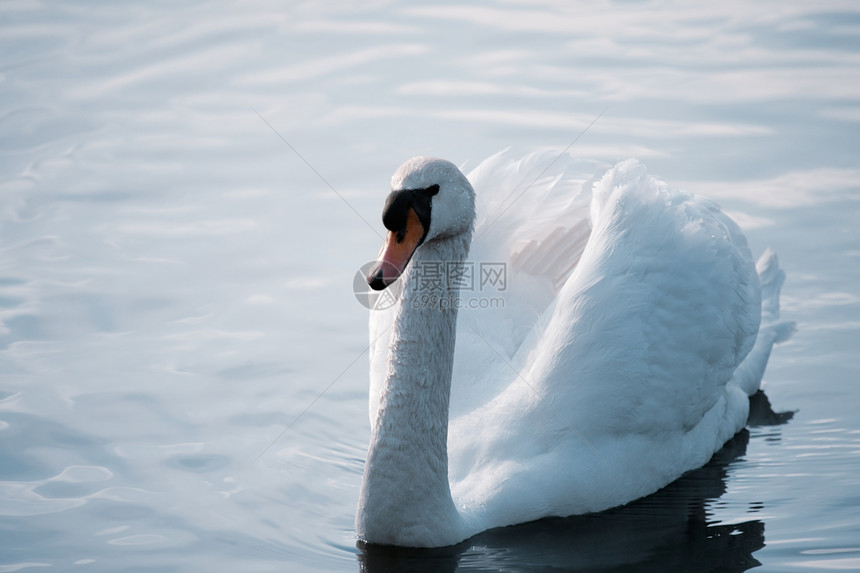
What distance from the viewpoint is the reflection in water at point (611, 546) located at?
6805 millimetres

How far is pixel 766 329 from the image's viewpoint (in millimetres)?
9305

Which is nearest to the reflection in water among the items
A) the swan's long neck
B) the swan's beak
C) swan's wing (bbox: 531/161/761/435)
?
the swan's long neck

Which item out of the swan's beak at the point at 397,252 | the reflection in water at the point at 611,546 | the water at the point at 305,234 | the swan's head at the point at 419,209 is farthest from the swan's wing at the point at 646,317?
the swan's beak at the point at 397,252

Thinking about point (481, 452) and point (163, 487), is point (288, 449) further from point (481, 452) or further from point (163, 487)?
point (481, 452)

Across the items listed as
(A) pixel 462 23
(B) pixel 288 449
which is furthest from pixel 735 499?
(A) pixel 462 23

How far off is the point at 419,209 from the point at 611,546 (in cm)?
212

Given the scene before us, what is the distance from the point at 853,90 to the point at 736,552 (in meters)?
7.98

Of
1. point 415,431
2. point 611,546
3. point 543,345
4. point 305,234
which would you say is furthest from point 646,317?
point 305,234

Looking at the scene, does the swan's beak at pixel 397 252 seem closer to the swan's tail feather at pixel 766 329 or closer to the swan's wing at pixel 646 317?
the swan's wing at pixel 646 317

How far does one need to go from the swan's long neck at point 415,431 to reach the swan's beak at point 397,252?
0.33 metres

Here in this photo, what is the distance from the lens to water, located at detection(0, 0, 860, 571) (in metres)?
7.29

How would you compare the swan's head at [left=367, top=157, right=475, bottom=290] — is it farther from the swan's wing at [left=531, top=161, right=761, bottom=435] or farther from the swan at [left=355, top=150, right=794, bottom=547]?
the swan's wing at [left=531, top=161, right=761, bottom=435]

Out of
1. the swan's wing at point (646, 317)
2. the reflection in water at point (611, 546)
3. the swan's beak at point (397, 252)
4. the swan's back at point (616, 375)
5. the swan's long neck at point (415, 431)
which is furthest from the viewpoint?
the swan's wing at point (646, 317)

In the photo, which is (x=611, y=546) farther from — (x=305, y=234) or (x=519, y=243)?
(x=305, y=234)
